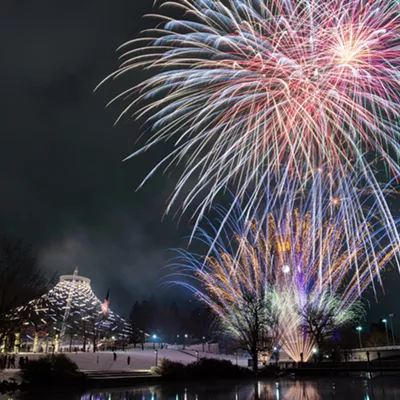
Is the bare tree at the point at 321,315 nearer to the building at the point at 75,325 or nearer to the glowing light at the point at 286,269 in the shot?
the glowing light at the point at 286,269

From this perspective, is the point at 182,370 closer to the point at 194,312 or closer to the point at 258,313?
the point at 258,313

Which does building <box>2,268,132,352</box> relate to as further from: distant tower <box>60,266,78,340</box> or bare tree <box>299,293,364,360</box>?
bare tree <box>299,293,364,360</box>

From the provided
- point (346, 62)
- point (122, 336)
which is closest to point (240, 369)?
point (346, 62)

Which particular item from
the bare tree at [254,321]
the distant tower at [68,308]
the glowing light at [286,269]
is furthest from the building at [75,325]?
the glowing light at [286,269]

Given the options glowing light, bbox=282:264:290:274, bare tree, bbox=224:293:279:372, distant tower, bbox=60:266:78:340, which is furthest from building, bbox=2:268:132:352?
A: glowing light, bbox=282:264:290:274

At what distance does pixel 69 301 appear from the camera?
99438 millimetres

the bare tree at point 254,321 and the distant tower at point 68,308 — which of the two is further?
the distant tower at point 68,308

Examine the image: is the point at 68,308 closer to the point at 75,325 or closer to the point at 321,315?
the point at 75,325

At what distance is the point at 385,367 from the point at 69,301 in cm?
7414

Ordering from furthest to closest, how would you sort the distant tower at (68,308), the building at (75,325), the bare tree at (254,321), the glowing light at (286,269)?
the distant tower at (68,308)
the building at (75,325)
the bare tree at (254,321)
the glowing light at (286,269)

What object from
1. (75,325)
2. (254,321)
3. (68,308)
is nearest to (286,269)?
(254,321)

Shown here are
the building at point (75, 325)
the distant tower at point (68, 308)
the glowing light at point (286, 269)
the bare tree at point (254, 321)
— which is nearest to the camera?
the glowing light at point (286, 269)

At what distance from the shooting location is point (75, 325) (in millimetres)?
90750

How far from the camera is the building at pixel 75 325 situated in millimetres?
78688
